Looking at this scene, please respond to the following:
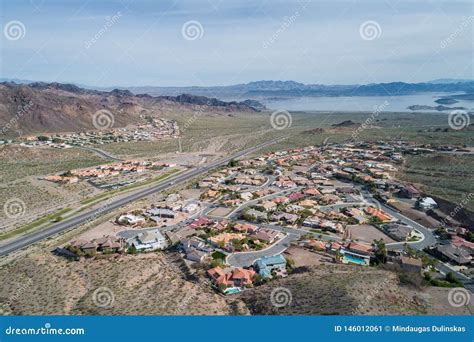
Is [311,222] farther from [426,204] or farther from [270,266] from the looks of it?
[426,204]

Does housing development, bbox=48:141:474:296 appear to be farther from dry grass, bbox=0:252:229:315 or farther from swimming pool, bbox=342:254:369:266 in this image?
dry grass, bbox=0:252:229:315

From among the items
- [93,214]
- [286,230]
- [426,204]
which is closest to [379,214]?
[426,204]

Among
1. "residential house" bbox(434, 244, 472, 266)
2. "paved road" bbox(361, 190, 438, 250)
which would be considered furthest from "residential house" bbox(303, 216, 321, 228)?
"residential house" bbox(434, 244, 472, 266)

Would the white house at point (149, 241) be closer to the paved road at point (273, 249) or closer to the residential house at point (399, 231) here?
the paved road at point (273, 249)

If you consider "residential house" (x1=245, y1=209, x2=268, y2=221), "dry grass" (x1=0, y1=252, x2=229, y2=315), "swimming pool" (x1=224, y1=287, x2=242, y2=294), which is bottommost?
"residential house" (x1=245, y1=209, x2=268, y2=221)

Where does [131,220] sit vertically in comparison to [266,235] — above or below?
above

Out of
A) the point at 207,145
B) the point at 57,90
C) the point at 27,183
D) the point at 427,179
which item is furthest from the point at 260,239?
the point at 57,90

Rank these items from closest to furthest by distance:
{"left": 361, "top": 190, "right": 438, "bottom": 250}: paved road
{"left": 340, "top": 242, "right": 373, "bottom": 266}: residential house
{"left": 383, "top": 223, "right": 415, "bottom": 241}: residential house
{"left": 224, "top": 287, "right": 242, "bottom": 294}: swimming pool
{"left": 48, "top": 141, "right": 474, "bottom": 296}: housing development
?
{"left": 224, "top": 287, "right": 242, "bottom": 294}: swimming pool → {"left": 48, "top": 141, "right": 474, "bottom": 296}: housing development → {"left": 340, "top": 242, "right": 373, "bottom": 266}: residential house → {"left": 361, "top": 190, "right": 438, "bottom": 250}: paved road → {"left": 383, "top": 223, "right": 415, "bottom": 241}: residential house

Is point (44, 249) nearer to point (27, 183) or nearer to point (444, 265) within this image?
point (27, 183)

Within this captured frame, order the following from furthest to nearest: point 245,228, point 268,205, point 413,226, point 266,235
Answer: point 268,205
point 413,226
point 245,228
point 266,235

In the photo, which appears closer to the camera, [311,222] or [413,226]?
[413,226]

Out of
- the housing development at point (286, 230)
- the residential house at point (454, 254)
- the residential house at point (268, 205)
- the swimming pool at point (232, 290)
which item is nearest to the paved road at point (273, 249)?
the housing development at point (286, 230)
